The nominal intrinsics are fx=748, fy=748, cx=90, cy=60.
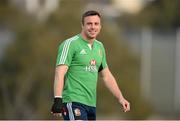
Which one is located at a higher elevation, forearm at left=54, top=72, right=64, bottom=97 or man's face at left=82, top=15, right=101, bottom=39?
man's face at left=82, top=15, right=101, bottom=39

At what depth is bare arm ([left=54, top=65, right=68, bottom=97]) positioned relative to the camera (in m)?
7.04

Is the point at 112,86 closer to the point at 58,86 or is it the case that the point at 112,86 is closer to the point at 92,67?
the point at 92,67

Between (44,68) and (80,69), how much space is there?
16607 mm

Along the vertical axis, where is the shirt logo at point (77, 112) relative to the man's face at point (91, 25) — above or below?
below

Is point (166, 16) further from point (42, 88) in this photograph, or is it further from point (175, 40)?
point (42, 88)

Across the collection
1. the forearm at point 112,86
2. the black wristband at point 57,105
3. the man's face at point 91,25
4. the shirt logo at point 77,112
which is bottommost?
the shirt logo at point 77,112

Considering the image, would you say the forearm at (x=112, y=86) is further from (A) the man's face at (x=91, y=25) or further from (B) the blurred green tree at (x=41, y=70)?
(B) the blurred green tree at (x=41, y=70)

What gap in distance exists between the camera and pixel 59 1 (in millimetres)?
27641

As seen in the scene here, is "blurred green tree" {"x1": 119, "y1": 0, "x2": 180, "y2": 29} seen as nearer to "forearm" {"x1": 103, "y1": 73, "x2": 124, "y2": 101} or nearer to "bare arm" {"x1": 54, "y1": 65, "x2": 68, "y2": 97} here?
"forearm" {"x1": 103, "y1": 73, "x2": 124, "y2": 101}

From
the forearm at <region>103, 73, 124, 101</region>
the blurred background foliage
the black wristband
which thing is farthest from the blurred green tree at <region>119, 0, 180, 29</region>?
the black wristband

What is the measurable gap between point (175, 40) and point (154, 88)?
114 inches

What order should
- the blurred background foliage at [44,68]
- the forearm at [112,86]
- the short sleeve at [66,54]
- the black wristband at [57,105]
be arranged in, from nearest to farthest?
the black wristband at [57,105] → the short sleeve at [66,54] → the forearm at [112,86] → the blurred background foliage at [44,68]

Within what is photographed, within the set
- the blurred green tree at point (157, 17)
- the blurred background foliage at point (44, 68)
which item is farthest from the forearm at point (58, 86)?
the blurred green tree at point (157, 17)

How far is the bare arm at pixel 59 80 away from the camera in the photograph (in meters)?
7.04
